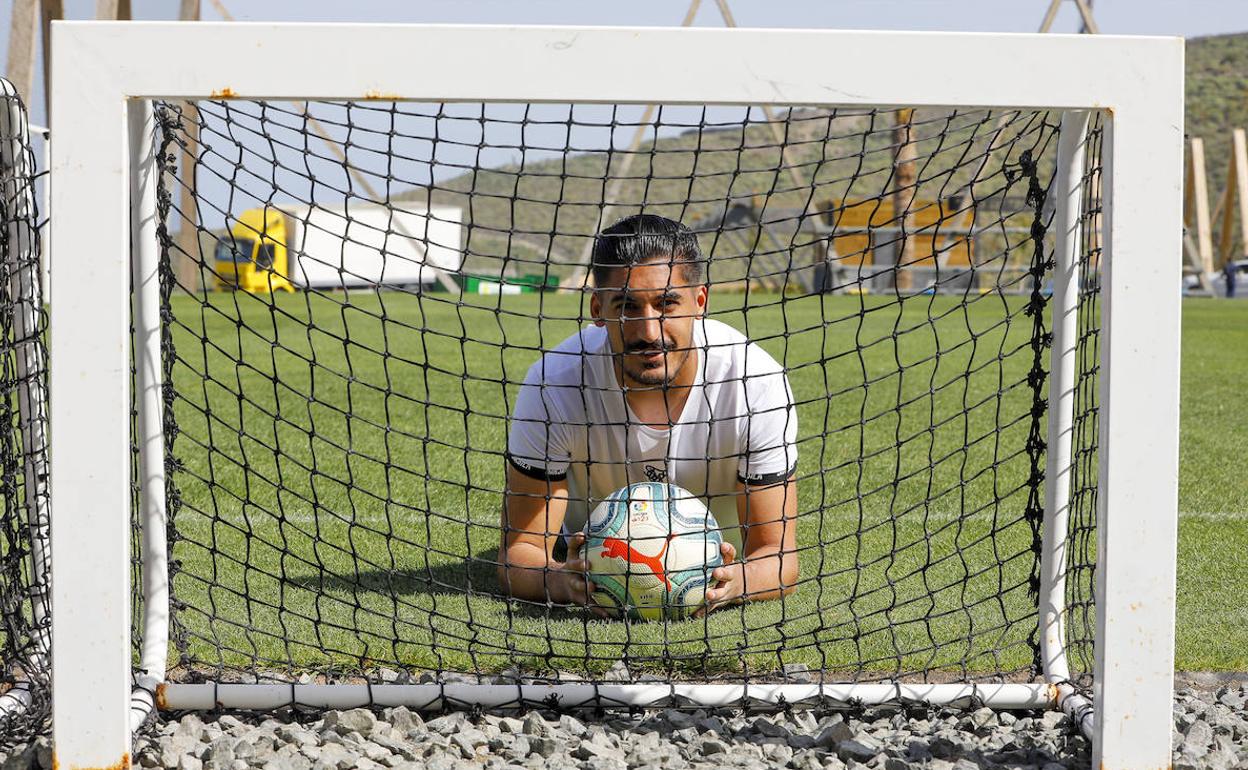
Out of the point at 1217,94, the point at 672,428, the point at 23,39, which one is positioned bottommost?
the point at 672,428

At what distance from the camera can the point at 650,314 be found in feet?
9.11

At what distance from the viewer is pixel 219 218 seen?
9.10 feet

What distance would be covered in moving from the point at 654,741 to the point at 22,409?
4.02 feet

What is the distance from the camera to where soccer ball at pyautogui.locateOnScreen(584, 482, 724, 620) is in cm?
281

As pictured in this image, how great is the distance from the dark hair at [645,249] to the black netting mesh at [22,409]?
108 cm

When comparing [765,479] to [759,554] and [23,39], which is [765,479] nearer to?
[759,554]

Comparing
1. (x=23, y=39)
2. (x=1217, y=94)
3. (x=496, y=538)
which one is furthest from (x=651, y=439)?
(x=1217, y=94)

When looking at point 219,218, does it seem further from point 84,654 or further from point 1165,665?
point 1165,665

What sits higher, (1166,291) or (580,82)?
(580,82)

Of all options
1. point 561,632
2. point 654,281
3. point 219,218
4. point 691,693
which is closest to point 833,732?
point 691,693

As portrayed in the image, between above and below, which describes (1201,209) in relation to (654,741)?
above

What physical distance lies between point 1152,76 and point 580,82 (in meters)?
0.79

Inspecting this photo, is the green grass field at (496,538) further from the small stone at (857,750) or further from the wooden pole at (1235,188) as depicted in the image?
the wooden pole at (1235,188)

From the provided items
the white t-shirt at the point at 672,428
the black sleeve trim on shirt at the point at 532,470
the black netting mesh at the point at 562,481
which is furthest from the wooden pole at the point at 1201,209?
the black sleeve trim on shirt at the point at 532,470
